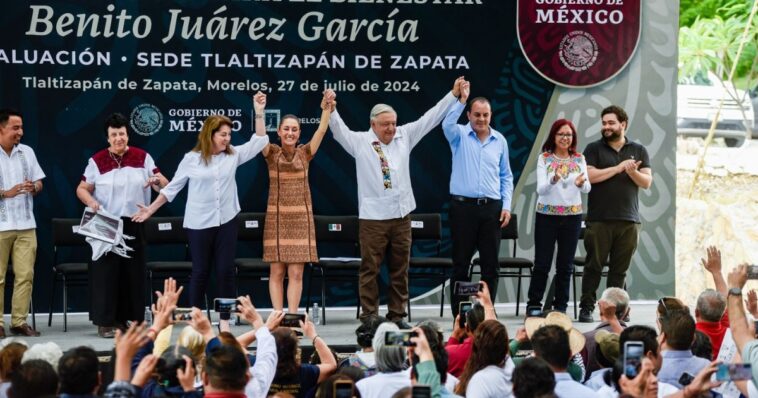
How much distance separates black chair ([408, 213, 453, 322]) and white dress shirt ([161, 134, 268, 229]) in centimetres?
150

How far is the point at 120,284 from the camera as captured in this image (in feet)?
28.5

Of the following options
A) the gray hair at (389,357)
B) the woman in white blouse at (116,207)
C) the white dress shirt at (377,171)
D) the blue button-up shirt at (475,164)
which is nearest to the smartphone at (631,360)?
the gray hair at (389,357)

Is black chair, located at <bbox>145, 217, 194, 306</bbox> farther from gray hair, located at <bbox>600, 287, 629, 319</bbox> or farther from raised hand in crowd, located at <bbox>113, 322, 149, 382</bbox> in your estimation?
raised hand in crowd, located at <bbox>113, 322, 149, 382</bbox>

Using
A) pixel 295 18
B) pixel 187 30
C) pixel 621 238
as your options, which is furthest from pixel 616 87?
pixel 187 30

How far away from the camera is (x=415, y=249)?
1009cm

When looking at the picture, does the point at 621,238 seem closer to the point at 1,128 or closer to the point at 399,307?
the point at 399,307

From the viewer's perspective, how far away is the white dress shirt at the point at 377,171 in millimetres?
8734

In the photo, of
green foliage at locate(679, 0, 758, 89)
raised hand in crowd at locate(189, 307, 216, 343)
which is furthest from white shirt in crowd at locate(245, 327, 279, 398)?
green foliage at locate(679, 0, 758, 89)

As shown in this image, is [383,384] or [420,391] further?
[383,384]

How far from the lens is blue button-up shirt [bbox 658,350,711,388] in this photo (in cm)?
524

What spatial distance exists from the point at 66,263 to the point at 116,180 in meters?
1.23

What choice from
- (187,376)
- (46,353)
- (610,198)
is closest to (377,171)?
(610,198)

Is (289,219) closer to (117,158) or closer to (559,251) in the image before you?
(117,158)

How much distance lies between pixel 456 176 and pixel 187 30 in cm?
248
